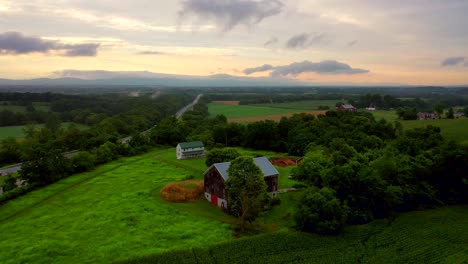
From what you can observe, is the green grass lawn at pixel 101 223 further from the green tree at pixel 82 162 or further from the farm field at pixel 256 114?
the farm field at pixel 256 114

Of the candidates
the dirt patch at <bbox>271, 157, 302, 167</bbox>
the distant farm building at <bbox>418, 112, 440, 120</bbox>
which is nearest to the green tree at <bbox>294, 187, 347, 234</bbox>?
the dirt patch at <bbox>271, 157, 302, 167</bbox>

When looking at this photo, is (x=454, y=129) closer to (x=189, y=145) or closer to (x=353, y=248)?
(x=189, y=145)

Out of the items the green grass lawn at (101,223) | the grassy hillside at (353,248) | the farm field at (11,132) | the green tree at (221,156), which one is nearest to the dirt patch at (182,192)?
the green grass lawn at (101,223)

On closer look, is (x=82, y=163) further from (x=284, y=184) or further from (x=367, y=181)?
(x=367, y=181)

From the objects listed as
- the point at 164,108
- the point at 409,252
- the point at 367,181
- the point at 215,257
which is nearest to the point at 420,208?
the point at 367,181

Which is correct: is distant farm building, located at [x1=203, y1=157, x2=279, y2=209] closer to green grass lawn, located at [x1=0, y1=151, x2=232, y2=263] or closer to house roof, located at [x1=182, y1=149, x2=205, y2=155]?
green grass lawn, located at [x1=0, y1=151, x2=232, y2=263]

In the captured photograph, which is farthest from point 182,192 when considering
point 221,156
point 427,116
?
point 427,116
